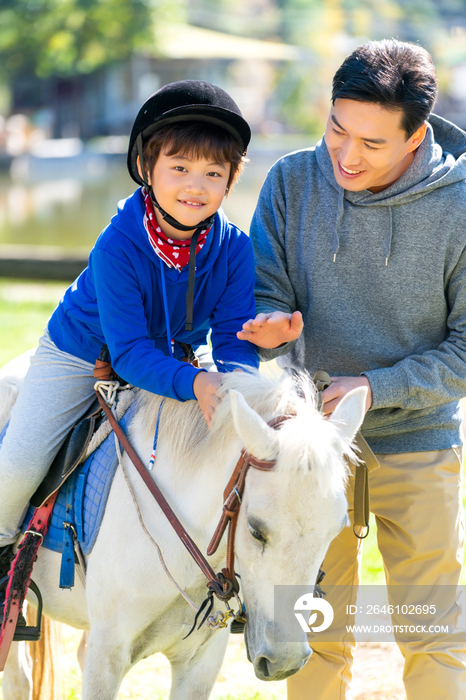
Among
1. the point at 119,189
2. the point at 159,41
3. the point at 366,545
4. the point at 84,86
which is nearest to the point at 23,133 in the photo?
the point at 84,86

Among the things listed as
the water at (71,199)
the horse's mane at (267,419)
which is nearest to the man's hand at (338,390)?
the horse's mane at (267,419)

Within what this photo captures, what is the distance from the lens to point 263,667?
1737mm

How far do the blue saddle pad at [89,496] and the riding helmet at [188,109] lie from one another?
0.88 m

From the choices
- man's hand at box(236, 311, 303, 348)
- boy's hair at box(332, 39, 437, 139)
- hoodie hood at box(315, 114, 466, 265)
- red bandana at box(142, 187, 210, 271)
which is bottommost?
man's hand at box(236, 311, 303, 348)

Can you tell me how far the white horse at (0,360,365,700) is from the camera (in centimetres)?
173

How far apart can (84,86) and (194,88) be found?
43.4 metres

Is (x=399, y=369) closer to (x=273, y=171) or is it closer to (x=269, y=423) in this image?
(x=269, y=423)

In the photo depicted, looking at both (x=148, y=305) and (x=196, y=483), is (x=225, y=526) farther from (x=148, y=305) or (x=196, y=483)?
(x=148, y=305)

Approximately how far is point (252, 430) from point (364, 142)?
Answer: 104 centimetres

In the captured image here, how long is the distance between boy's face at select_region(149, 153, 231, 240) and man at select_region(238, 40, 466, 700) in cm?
44

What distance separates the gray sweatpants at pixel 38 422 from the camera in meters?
2.33

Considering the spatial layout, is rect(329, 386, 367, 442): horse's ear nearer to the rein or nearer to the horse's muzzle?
the rein

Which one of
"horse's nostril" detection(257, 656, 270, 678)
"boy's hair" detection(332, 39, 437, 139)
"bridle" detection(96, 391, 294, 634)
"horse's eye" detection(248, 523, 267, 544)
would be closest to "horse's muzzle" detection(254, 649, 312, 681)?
"horse's nostril" detection(257, 656, 270, 678)

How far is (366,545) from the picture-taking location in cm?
432
